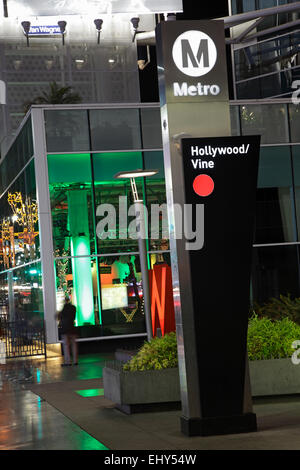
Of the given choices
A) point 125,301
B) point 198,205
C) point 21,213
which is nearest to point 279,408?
point 198,205

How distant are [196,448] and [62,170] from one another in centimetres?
2021

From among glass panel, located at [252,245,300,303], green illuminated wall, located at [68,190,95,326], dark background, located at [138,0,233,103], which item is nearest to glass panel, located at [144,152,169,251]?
green illuminated wall, located at [68,190,95,326]

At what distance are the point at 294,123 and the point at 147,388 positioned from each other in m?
21.2

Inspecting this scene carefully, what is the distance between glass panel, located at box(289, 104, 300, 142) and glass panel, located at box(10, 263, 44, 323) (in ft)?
37.0

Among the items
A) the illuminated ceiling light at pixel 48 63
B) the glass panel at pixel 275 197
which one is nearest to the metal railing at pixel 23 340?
the glass panel at pixel 275 197

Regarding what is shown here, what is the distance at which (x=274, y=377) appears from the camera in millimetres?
12992

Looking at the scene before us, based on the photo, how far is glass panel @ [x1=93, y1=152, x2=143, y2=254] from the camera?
28719 mm

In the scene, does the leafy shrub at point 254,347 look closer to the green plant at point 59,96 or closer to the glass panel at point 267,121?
the glass panel at point 267,121

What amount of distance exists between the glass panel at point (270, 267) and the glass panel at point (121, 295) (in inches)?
192

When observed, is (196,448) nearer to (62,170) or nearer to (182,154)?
(182,154)

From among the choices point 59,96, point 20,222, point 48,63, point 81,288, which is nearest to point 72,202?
point 81,288

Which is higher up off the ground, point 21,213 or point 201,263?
point 21,213

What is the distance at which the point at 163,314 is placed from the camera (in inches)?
579

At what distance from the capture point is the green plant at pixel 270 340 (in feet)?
43.1
